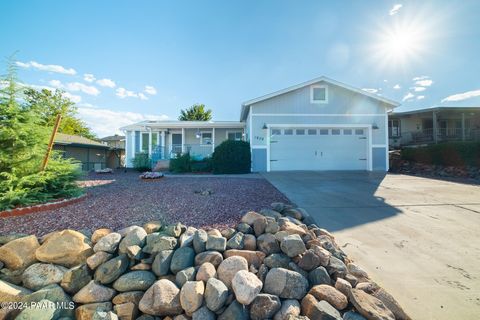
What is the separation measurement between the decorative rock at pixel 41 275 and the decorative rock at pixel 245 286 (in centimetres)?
184

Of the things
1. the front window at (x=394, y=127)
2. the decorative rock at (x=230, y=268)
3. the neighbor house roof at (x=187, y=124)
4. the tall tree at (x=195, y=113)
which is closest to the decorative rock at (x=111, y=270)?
the decorative rock at (x=230, y=268)

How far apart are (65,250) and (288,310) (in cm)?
243

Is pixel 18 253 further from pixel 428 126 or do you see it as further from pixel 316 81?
pixel 428 126

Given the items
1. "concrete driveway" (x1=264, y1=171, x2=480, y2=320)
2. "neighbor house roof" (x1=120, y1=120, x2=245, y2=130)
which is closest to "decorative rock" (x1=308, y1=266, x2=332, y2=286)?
"concrete driveway" (x1=264, y1=171, x2=480, y2=320)

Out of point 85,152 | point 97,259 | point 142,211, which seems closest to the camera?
point 97,259

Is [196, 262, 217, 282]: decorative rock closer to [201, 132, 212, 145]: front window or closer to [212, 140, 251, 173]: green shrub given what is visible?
[212, 140, 251, 173]: green shrub

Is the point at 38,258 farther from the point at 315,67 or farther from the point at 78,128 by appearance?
the point at 78,128

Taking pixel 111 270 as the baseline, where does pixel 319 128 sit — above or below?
above

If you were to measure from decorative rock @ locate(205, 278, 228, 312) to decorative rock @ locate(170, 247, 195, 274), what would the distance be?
39 centimetres

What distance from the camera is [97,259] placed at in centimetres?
235

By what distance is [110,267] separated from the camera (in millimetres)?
2248

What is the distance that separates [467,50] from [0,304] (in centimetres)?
1511

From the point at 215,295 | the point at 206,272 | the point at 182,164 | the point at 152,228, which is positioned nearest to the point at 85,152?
the point at 182,164

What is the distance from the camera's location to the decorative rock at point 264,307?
1.82 metres
